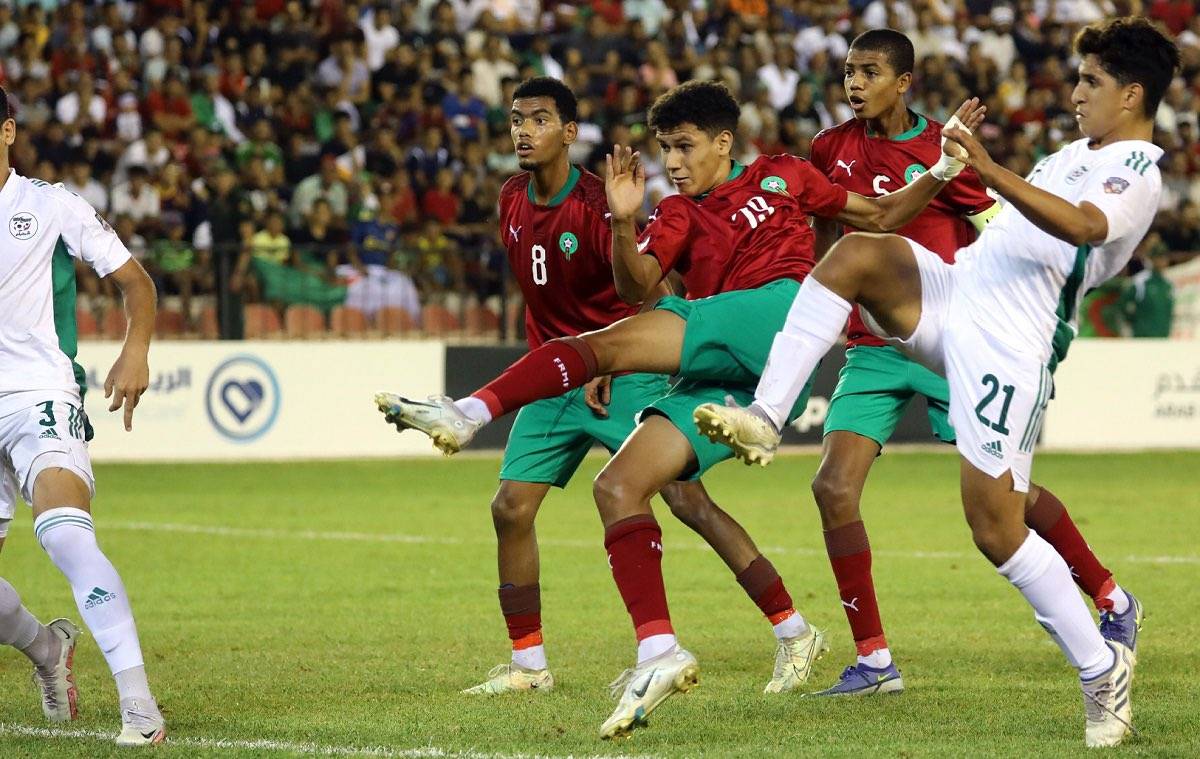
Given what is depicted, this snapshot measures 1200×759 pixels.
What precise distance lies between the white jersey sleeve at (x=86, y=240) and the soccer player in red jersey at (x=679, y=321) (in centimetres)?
118

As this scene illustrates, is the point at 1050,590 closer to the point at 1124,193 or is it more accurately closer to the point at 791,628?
the point at 1124,193

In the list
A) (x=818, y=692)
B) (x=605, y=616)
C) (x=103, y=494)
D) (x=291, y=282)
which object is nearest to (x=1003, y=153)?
(x=291, y=282)

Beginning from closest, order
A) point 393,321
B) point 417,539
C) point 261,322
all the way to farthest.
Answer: point 417,539, point 261,322, point 393,321

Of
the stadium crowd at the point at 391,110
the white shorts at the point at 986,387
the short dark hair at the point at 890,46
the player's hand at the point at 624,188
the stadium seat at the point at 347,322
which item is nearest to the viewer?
the white shorts at the point at 986,387

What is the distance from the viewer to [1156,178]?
18.4 ft

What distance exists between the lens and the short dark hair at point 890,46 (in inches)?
294

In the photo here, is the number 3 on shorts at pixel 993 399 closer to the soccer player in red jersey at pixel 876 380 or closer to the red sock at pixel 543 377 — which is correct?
the soccer player in red jersey at pixel 876 380

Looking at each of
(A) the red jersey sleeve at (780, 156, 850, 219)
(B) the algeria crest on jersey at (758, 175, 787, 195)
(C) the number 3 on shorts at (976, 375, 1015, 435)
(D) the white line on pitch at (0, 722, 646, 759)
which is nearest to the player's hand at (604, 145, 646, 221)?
(B) the algeria crest on jersey at (758, 175, 787, 195)

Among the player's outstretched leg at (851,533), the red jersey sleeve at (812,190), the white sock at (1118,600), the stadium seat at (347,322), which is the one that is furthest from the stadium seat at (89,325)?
the white sock at (1118,600)

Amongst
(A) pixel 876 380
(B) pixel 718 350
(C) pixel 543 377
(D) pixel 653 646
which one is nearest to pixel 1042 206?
(B) pixel 718 350

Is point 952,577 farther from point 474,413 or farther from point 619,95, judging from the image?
point 619,95

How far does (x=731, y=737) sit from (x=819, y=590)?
420 cm

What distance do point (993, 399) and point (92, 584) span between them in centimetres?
296

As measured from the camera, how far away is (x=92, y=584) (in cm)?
570
